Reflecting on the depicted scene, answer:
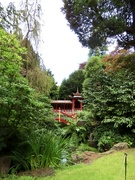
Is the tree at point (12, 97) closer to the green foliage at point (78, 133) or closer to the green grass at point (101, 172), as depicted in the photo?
the green grass at point (101, 172)

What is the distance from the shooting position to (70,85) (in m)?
22.2

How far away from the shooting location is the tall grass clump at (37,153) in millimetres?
4172

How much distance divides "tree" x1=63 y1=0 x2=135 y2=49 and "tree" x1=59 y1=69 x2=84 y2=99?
13617mm

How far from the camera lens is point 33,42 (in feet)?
28.8

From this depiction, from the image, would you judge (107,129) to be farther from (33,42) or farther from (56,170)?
(33,42)

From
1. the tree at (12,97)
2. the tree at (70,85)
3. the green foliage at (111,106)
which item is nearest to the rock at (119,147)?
the green foliage at (111,106)

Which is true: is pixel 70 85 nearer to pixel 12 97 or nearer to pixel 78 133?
pixel 78 133

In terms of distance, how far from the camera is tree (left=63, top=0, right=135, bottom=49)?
23.9 ft

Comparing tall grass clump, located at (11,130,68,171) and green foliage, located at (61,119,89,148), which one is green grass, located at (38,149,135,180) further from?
green foliage, located at (61,119,89,148)

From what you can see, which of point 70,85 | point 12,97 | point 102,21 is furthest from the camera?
point 70,85

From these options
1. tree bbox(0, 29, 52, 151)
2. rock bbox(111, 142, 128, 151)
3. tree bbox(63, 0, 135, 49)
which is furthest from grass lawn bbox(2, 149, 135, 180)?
tree bbox(63, 0, 135, 49)

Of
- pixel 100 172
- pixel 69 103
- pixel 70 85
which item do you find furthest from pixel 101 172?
pixel 70 85

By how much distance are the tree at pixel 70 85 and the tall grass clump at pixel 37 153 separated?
17731mm

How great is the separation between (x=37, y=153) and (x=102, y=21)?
5.59 m
